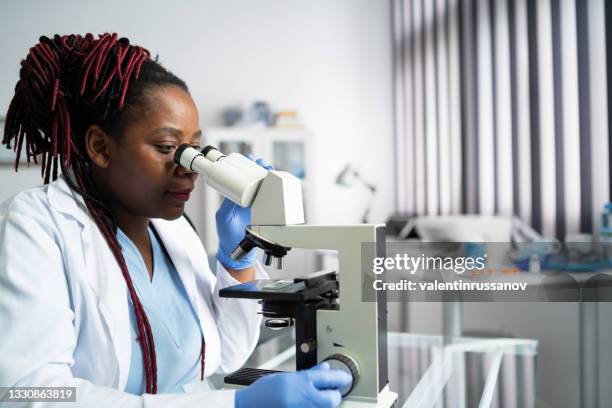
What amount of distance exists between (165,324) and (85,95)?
43 centimetres

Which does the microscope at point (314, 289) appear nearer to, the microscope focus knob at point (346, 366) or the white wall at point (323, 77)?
the microscope focus knob at point (346, 366)

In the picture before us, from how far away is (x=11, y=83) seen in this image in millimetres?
956

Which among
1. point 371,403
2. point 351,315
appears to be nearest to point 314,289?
point 351,315

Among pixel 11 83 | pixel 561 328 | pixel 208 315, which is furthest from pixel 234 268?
pixel 561 328

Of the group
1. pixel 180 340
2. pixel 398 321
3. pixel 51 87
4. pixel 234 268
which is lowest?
pixel 398 321

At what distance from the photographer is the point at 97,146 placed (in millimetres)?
918

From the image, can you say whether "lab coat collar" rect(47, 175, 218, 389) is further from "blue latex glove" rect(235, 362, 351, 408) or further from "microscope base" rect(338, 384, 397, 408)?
"microscope base" rect(338, 384, 397, 408)

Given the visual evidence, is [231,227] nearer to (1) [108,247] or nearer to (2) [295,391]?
(1) [108,247]

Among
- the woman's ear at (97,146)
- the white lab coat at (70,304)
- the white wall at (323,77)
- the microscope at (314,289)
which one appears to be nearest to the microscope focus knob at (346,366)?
the microscope at (314,289)

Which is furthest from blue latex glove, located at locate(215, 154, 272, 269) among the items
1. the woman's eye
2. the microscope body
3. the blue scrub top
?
the microscope body

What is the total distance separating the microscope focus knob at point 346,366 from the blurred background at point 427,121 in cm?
24

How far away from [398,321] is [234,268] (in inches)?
72.6

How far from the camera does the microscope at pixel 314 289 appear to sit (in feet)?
2.43

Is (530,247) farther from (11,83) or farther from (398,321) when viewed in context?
(11,83)
